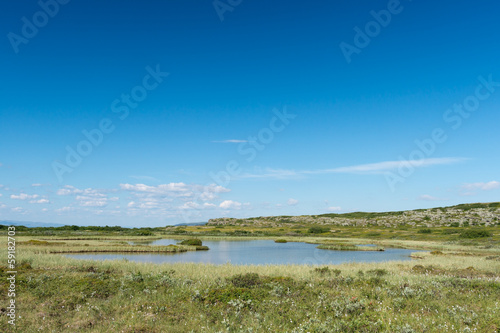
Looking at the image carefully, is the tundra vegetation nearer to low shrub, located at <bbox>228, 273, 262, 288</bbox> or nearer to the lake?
low shrub, located at <bbox>228, 273, 262, 288</bbox>

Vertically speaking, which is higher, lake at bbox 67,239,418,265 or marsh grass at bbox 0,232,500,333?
marsh grass at bbox 0,232,500,333

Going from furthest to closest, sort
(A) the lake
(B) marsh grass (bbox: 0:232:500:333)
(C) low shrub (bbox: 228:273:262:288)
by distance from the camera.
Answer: (A) the lake
(C) low shrub (bbox: 228:273:262:288)
(B) marsh grass (bbox: 0:232:500:333)

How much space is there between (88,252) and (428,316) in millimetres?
51261

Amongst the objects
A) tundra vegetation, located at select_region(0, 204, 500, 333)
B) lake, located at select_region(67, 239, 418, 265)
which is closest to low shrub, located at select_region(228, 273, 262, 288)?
tundra vegetation, located at select_region(0, 204, 500, 333)

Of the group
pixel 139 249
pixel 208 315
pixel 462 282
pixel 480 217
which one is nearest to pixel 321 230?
pixel 480 217

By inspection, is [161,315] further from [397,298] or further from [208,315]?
[397,298]

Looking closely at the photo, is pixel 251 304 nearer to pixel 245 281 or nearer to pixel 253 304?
pixel 253 304

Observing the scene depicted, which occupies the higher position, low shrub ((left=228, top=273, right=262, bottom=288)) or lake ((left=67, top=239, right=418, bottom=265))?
low shrub ((left=228, top=273, right=262, bottom=288))

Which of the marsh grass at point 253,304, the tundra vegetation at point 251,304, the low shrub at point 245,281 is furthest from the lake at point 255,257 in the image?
the tundra vegetation at point 251,304

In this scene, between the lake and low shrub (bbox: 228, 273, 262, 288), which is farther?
the lake

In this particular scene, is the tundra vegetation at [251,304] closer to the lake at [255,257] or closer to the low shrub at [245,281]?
the low shrub at [245,281]

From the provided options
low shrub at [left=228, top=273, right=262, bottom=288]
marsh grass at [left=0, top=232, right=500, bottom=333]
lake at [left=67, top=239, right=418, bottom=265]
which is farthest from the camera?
lake at [left=67, top=239, right=418, bottom=265]

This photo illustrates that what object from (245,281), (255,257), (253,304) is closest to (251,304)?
(253,304)

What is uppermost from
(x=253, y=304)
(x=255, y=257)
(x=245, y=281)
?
(x=253, y=304)
